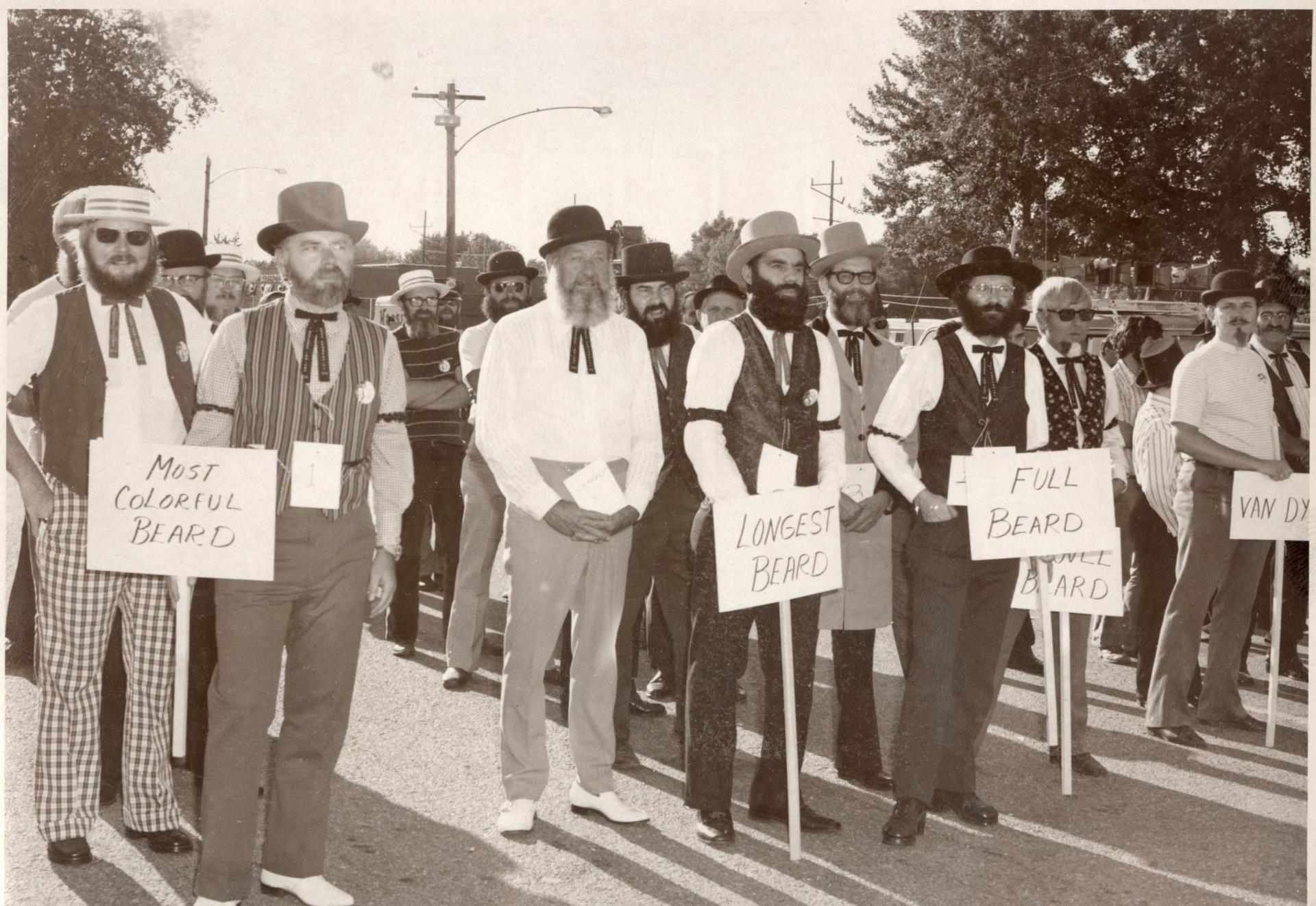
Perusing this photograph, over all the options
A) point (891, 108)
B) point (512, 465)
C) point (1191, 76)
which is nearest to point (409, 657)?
point (512, 465)

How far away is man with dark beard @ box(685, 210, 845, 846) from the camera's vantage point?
15.9 feet

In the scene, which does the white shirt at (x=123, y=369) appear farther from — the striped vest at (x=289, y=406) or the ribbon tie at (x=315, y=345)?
the ribbon tie at (x=315, y=345)

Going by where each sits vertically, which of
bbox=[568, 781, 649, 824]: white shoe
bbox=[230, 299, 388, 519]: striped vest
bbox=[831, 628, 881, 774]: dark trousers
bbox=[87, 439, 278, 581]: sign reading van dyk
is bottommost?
bbox=[568, 781, 649, 824]: white shoe

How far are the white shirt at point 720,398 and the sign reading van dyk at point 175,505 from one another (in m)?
1.53

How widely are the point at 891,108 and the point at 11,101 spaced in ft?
12.3

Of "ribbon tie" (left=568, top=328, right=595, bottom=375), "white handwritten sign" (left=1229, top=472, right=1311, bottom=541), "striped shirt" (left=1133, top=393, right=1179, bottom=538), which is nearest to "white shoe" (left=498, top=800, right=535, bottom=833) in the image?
"ribbon tie" (left=568, top=328, right=595, bottom=375)

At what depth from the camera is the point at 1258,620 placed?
8836mm

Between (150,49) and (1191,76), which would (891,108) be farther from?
(150,49)

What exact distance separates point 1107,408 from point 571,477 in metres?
2.68

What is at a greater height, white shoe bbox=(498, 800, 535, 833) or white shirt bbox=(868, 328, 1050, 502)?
white shirt bbox=(868, 328, 1050, 502)

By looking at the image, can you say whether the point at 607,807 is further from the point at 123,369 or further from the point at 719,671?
the point at 123,369

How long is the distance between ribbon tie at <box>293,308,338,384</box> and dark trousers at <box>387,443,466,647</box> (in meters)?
3.05

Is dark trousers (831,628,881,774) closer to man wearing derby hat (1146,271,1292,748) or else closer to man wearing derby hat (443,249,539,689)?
man wearing derby hat (1146,271,1292,748)

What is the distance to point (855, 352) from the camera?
19.8ft
